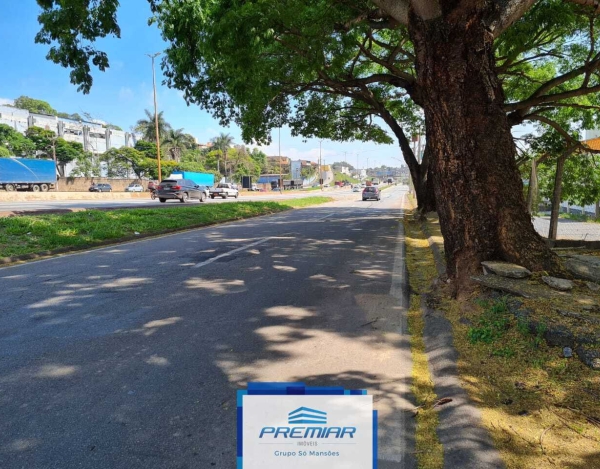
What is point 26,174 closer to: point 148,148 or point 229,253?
point 148,148

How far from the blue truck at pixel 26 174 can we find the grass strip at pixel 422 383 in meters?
40.1

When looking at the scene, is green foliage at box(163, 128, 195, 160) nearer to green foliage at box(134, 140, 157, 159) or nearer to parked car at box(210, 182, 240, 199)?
green foliage at box(134, 140, 157, 159)

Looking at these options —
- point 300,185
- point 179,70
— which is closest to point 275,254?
point 179,70

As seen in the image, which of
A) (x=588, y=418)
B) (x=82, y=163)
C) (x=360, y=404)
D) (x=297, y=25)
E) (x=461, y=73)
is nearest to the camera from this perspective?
(x=360, y=404)

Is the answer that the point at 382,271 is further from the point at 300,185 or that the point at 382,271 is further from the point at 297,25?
the point at 300,185

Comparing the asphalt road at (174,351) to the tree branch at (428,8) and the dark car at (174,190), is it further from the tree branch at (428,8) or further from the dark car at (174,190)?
the dark car at (174,190)

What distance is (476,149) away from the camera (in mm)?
5031

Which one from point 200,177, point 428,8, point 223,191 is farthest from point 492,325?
point 200,177

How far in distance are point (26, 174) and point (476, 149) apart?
43223 mm

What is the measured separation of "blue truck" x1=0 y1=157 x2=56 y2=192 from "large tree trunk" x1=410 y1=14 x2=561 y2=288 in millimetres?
41044

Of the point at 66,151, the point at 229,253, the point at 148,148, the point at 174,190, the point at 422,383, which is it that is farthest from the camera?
the point at 148,148

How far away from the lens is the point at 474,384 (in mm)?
3227

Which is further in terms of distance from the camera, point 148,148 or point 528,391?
point 148,148

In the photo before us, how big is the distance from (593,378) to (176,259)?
7.20 m
